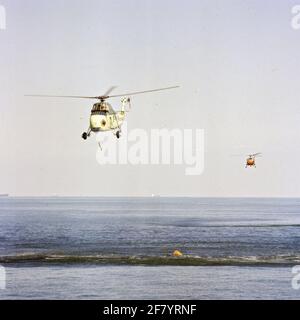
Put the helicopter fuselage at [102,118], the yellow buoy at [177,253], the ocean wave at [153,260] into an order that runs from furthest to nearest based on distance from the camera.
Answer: the yellow buoy at [177,253] < the ocean wave at [153,260] < the helicopter fuselage at [102,118]

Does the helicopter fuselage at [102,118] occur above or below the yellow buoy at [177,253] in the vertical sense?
above

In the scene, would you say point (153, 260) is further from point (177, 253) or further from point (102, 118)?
point (102, 118)

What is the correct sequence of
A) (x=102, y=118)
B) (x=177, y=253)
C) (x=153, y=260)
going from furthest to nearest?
(x=177, y=253)
(x=153, y=260)
(x=102, y=118)

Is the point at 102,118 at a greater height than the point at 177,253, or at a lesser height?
greater

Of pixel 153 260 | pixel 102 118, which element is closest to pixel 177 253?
pixel 153 260

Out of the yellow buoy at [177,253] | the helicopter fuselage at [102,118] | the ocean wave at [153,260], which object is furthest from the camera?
the yellow buoy at [177,253]

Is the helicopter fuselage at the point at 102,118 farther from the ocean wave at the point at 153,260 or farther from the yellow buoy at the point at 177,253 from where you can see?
the yellow buoy at the point at 177,253

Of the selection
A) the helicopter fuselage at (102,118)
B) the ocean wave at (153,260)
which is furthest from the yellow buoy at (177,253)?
the helicopter fuselage at (102,118)
